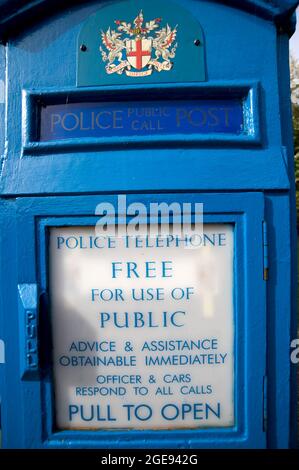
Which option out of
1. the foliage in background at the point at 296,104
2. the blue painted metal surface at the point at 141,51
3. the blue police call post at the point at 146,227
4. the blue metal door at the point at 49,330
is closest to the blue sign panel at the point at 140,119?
the blue police call post at the point at 146,227

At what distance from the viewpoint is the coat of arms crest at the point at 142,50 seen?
1691mm

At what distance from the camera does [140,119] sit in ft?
5.59

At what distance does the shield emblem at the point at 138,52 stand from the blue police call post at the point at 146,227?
2 cm

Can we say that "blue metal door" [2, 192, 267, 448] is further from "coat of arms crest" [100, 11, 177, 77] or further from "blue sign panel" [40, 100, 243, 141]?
"coat of arms crest" [100, 11, 177, 77]

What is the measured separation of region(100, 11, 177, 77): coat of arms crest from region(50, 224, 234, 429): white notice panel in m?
0.71

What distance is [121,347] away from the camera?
1.71m

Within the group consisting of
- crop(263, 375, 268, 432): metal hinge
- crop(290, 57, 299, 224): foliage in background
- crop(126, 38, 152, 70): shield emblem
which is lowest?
crop(263, 375, 268, 432): metal hinge

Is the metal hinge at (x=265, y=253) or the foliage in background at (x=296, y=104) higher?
the foliage in background at (x=296, y=104)

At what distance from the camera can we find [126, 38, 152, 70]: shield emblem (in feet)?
5.56

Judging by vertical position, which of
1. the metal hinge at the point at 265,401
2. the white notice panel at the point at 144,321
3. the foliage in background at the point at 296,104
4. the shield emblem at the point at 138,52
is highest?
the foliage in background at the point at 296,104

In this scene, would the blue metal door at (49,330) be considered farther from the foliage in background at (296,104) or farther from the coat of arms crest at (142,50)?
the foliage in background at (296,104)

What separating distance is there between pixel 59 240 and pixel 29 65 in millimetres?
779

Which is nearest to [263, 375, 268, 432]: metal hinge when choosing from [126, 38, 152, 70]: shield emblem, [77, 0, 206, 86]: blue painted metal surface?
[77, 0, 206, 86]: blue painted metal surface
